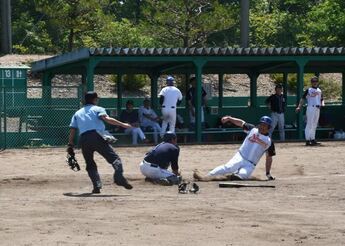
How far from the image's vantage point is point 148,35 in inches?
1781

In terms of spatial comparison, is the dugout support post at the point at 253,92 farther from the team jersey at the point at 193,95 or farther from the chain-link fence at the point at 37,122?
the chain-link fence at the point at 37,122

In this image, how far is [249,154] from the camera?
56.4 feet

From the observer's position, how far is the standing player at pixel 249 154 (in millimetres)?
17094

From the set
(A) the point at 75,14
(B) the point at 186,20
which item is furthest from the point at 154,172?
(A) the point at 75,14

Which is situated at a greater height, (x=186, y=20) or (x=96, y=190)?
(x=186, y=20)

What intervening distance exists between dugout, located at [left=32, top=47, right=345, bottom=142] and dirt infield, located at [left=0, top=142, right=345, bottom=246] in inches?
236

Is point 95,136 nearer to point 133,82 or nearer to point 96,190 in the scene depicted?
point 96,190

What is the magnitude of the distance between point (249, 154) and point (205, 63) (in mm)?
10666

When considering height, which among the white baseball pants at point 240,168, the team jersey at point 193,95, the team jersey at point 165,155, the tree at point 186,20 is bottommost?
the white baseball pants at point 240,168

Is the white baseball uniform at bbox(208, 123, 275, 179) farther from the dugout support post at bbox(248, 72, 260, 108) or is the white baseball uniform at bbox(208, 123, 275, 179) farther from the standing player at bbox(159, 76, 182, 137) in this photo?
the dugout support post at bbox(248, 72, 260, 108)

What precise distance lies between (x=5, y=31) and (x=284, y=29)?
51.8 feet

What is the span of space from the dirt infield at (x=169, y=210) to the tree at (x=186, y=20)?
21914mm

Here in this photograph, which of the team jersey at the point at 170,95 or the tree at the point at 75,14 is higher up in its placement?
the tree at the point at 75,14

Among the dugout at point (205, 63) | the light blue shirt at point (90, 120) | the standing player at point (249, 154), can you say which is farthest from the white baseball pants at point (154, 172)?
the dugout at point (205, 63)
